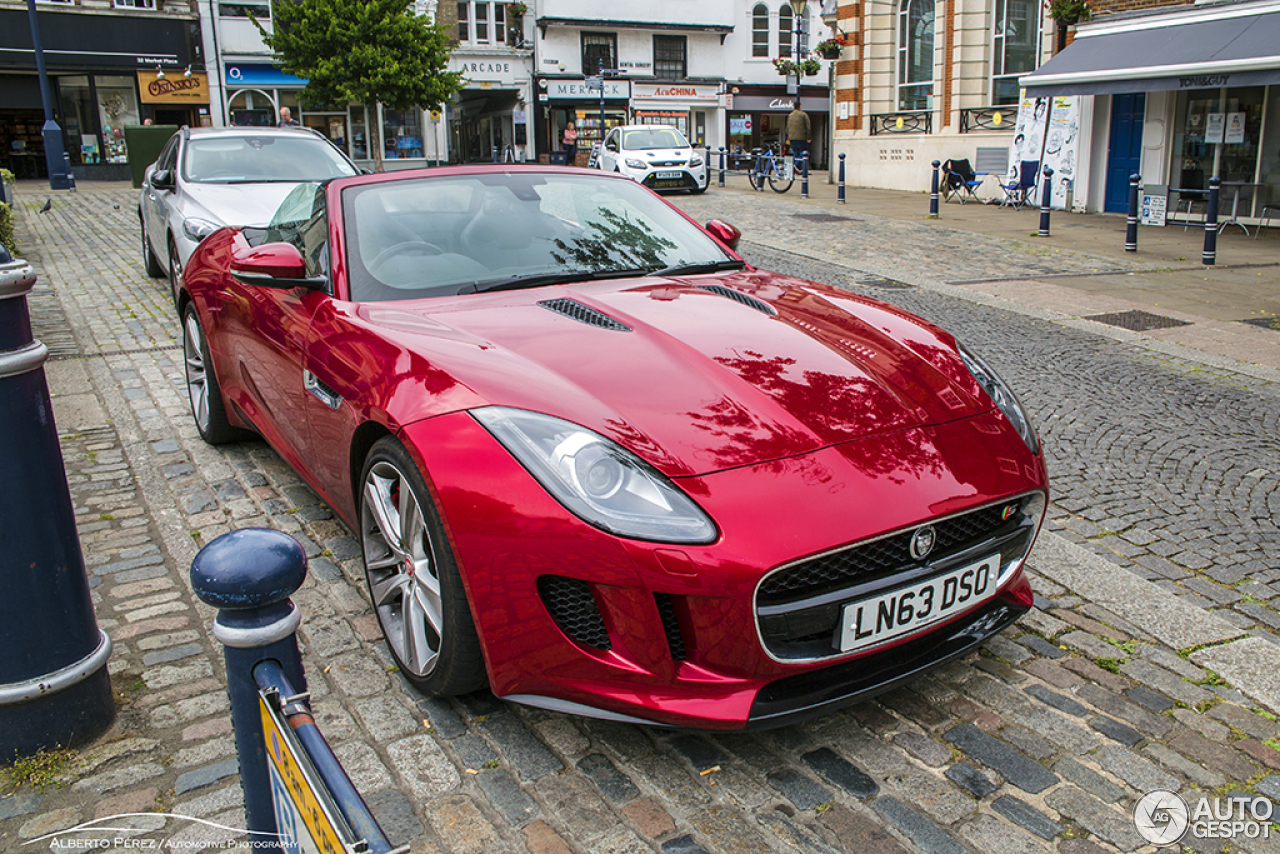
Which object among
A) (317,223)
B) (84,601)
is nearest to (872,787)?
(84,601)

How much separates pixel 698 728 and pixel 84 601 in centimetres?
160

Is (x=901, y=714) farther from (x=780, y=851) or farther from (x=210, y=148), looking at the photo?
(x=210, y=148)

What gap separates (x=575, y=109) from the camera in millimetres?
47375

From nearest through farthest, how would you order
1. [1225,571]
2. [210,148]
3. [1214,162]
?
[1225,571]
[210,148]
[1214,162]

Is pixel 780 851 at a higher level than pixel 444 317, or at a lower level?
lower

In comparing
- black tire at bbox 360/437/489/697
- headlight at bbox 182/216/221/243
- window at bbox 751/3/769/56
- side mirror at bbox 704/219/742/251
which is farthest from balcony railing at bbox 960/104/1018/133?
window at bbox 751/3/769/56

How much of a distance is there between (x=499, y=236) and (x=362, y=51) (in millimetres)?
32942

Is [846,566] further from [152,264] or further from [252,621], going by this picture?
[152,264]

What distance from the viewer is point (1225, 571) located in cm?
376

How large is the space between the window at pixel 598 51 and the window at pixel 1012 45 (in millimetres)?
27172

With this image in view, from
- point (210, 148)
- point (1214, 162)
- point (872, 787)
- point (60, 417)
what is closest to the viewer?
point (872, 787)

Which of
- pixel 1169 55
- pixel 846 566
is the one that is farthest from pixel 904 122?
pixel 846 566

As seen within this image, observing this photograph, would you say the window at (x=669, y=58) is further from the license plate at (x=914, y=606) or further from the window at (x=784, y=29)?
the license plate at (x=914, y=606)

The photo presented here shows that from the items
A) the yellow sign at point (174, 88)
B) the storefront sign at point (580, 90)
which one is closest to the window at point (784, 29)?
the storefront sign at point (580, 90)
